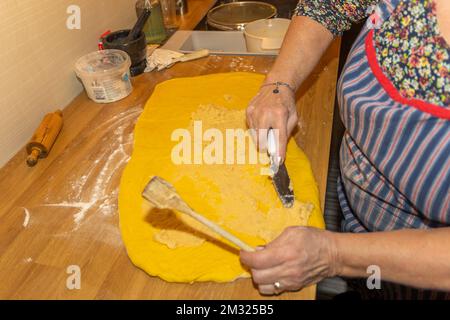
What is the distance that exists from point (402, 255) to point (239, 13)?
4.51ft

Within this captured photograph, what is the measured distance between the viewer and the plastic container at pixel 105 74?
1125 mm

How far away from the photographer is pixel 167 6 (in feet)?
5.23

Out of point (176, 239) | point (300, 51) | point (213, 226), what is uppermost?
point (300, 51)

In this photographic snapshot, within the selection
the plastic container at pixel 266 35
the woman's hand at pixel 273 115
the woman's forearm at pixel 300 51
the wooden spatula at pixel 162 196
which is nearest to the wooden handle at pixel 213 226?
the wooden spatula at pixel 162 196

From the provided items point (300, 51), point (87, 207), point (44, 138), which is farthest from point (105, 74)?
point (300, 51)

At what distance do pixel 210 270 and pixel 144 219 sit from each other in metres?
0.20

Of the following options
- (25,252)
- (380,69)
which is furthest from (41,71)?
(380,69)

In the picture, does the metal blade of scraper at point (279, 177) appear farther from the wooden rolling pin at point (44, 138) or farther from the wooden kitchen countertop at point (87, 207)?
the wooden rolling pin at point (44, 138)

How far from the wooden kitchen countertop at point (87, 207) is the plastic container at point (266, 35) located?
211 millimetres

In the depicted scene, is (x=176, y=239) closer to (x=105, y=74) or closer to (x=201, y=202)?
(x=201, y=202)

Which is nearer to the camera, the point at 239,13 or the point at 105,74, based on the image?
the point at 105,74

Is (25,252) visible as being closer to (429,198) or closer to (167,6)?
(429,198)

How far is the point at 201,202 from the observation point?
0.85m

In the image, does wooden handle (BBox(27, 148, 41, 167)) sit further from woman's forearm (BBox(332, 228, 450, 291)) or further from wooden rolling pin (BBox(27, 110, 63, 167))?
woman's forearm (BBox(332, 228, 450, 291))
